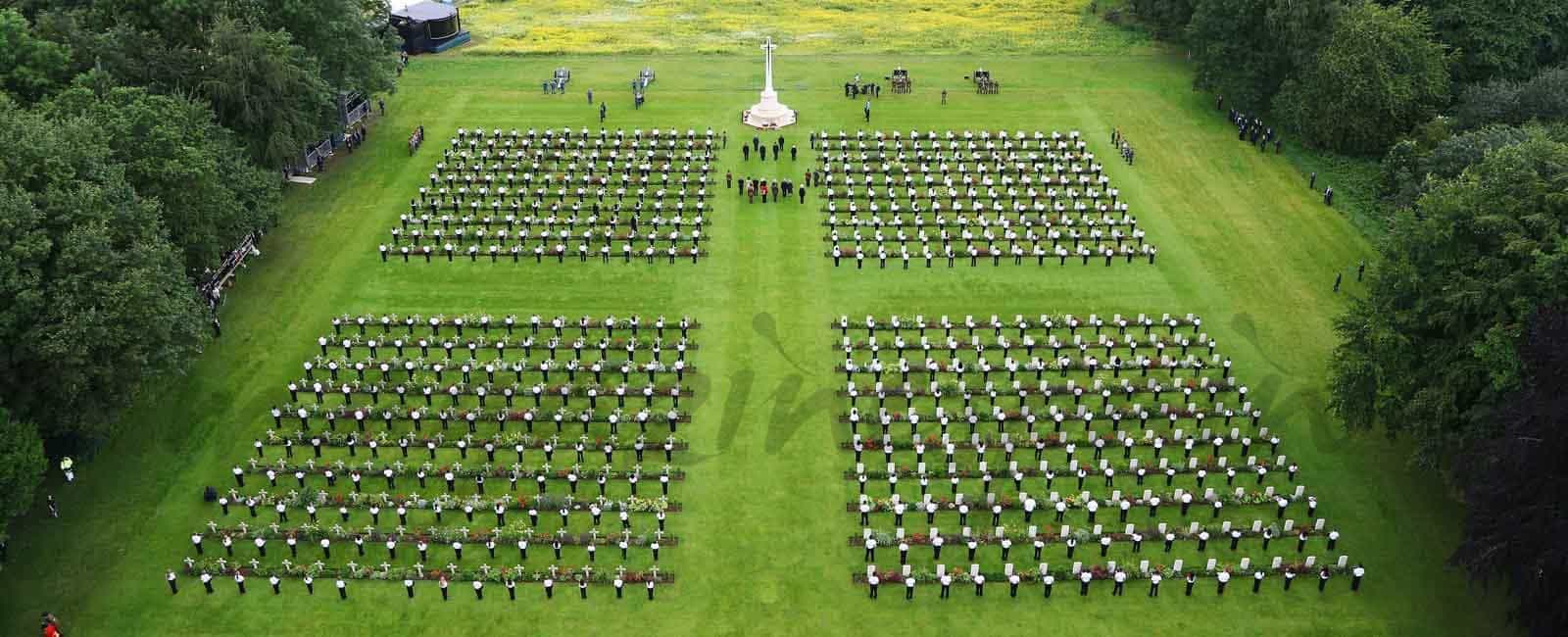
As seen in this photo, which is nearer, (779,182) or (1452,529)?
(1452,529)

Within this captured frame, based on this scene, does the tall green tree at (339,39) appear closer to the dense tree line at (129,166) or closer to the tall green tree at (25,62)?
the dense tree line at (129,166)

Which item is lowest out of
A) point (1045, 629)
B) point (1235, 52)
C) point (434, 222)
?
point (1045, 629)

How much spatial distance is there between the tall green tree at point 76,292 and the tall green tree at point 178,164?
159 inches

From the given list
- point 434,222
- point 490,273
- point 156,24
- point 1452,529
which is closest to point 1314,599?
point 1452,529

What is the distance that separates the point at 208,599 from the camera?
134ft

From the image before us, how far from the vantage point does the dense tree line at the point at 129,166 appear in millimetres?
42688

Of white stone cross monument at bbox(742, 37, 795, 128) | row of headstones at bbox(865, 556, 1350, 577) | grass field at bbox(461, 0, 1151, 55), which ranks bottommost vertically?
row of headstones at bbox(865, 556, 1350, 577)

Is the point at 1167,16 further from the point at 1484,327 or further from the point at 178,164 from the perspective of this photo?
the point at 178,164

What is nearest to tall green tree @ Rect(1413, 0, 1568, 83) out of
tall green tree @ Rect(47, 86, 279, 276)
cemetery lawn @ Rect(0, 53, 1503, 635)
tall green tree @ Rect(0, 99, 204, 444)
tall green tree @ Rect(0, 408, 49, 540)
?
cemetery lawn @ Rect(0, 53, 1503, 635)

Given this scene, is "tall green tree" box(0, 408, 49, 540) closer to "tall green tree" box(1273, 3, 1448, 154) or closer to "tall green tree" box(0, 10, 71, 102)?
"tall green tree" box(0, 10, 71, 102)

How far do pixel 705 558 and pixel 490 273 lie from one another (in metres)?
26.5

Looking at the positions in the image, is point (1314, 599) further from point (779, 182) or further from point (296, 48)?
point (296, 48)

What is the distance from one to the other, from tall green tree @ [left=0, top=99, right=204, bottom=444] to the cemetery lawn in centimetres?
447

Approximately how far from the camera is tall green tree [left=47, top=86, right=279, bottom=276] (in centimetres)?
5472
